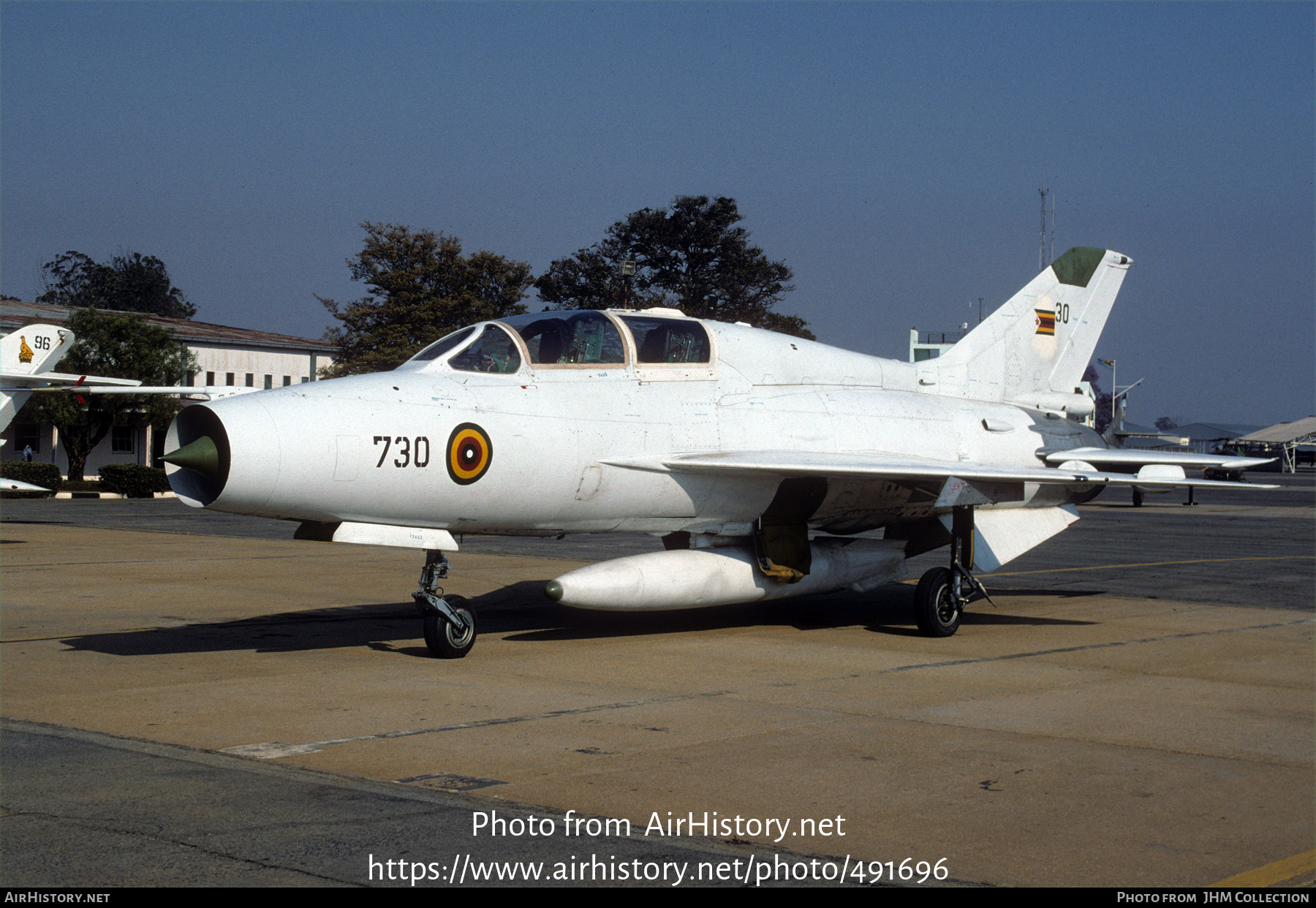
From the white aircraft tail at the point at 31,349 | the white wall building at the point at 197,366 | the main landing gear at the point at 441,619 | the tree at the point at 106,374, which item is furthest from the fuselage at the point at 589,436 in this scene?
the white wall building at the point at 197,366

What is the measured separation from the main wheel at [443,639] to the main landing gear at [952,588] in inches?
174

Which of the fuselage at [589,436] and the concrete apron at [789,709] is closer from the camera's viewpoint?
the concrete apron at [789,709]

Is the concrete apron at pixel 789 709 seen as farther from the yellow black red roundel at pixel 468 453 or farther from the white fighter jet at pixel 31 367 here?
the white fighter jet at pixel 31 367

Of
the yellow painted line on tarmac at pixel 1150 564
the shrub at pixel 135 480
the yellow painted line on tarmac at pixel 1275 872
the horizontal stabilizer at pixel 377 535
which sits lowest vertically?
the shrub at pixel 135 480

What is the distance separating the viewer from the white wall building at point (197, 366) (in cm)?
5309

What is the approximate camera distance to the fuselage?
905 centimetres

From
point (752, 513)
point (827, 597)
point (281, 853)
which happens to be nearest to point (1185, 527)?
point (827, 597)

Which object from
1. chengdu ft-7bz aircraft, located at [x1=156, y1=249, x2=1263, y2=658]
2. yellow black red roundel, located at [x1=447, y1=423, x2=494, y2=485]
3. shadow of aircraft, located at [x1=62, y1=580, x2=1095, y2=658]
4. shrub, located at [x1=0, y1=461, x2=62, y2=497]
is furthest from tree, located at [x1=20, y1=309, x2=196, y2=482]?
yellow black red roundel, located at [x1=447, y1=423, x2=494, y2=485]

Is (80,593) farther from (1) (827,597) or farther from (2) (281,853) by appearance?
(2) (281,853)

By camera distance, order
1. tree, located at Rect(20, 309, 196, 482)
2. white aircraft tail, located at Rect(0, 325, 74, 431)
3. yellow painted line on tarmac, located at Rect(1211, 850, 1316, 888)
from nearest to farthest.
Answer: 1. yellow painted line on tarmac, located at Rect(1211, 850, 1316, 888)
2. white aircraft tail, located at Rect(0, 325, 74, 431)
3. tree, located at Rect(20, 309, 196, 482)

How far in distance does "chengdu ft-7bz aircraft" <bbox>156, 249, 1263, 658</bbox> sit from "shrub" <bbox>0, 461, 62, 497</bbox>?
36896 mm

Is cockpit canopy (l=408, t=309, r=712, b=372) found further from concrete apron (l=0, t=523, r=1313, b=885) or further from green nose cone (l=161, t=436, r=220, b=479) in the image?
concrete apron (l=0, t=523, r=1313, b=885)

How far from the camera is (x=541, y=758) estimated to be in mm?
6742

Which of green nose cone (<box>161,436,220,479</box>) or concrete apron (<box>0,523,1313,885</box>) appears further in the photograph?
→ green nose cone (<box>161,436,220,479</box>)
